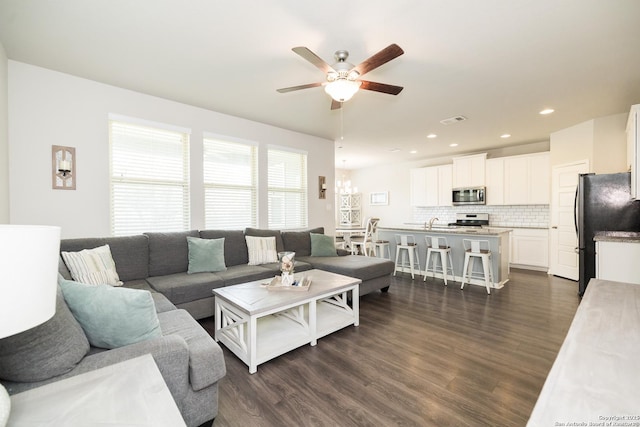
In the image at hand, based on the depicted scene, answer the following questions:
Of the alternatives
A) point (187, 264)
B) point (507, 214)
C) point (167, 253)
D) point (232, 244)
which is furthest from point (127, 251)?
point (507, 214)

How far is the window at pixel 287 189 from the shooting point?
196 inches

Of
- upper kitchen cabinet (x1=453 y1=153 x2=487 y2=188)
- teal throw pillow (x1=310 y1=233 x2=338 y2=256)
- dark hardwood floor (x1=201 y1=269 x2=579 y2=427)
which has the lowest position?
dark hardwood floor (x1=201 y1=269 x2=579 y2=427)

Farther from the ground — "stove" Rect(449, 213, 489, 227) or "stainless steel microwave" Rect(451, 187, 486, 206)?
"stainless steel microwave" Rect(451, 187, 486, 206)

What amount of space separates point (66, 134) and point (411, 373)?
4.23 metres

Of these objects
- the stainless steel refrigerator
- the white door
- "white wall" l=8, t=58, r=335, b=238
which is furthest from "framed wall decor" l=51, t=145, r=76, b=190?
the white door

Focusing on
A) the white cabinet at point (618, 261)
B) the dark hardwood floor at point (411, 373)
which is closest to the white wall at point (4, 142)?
the dark hardwood floor at point (411, 373)

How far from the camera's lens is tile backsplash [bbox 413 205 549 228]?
595cm

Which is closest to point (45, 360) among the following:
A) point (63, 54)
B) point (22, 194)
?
point (22, 194)

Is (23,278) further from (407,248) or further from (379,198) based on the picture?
(379,198)

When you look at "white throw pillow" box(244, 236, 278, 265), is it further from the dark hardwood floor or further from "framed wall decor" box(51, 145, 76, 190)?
"framed wall decor" box(51, 145, 76, 190)

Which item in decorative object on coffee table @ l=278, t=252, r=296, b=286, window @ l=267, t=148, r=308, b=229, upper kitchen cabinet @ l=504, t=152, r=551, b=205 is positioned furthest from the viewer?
upper kitchen cabinet @ l=504, t=152, r=551, b=205

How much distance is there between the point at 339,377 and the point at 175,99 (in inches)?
151

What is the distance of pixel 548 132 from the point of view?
522cm

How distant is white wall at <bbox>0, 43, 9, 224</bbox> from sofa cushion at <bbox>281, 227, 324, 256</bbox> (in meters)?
3.15
